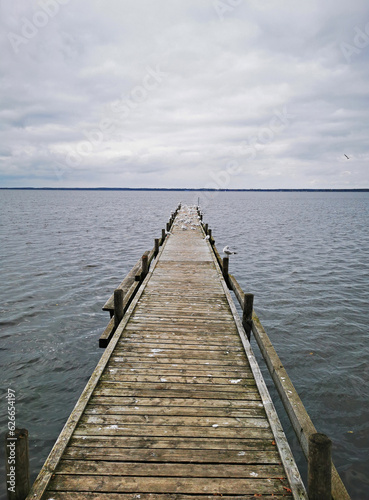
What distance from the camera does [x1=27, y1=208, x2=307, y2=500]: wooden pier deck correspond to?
12.0 ft

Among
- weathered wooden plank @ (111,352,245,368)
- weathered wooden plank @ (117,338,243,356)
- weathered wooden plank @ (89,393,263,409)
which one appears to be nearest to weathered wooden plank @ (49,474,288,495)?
weathered wooden plank @ (89,393,263,409)

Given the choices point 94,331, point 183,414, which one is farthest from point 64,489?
point 94,331

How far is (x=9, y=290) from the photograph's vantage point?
14.4 m

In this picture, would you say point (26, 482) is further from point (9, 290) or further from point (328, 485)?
point (9, 290)

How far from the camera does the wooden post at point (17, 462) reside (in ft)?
10.5

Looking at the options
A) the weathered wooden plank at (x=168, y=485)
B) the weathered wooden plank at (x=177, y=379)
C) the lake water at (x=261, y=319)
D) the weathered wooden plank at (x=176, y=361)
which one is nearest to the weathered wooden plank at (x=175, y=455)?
the weathered wooden plank at (x=168, y=485)

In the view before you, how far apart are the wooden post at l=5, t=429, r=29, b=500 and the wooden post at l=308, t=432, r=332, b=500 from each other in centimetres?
275

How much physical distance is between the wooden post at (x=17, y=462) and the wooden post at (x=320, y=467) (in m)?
2.75

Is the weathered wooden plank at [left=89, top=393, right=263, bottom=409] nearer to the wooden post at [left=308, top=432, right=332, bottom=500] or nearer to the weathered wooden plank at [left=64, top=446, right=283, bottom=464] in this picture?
the weathered wooden plank at [left=64, top=446, right=283, bottom=464]

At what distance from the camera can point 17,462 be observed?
3.31 m

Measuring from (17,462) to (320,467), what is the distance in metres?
2.93

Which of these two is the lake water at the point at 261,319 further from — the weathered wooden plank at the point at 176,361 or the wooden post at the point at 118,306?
the weathered wooden plank at the point at 176,361

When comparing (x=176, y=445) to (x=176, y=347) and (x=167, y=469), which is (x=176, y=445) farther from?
(x=176, y=347)

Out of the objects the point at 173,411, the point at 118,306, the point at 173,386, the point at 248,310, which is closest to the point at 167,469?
the point at 173,411
